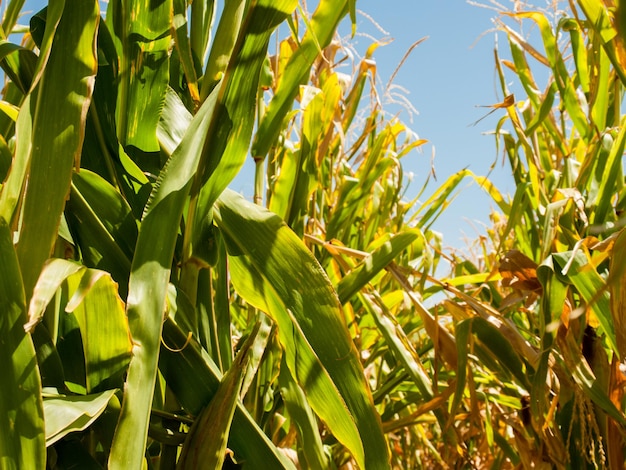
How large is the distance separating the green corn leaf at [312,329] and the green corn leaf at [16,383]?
0.48 ft

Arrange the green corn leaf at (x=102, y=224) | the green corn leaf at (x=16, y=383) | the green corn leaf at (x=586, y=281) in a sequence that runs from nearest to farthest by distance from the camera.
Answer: the green corn leaf at (x=16, y=383), the green corn leaf at (x=102, y=224), the green corn leaf at (x=586, y=281)

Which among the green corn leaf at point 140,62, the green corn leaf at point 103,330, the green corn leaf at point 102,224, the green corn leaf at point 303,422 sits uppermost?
the green corn leaf at point 140,62

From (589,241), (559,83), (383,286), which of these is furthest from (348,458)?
(559,83)

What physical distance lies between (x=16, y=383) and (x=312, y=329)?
0.56 ft

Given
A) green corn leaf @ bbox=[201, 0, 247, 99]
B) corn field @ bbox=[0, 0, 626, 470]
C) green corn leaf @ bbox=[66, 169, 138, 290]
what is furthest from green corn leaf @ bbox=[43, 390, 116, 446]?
green corn leaf @ bbox=[201, 0, 247, 99]

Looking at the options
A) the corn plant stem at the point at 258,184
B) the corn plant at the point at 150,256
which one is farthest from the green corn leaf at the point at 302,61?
the corn plant stem at the point at 258,184

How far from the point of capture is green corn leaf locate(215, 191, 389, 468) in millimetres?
390

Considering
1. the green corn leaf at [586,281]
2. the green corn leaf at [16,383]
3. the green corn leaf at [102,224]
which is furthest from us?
the green corn leaf at [586,281]

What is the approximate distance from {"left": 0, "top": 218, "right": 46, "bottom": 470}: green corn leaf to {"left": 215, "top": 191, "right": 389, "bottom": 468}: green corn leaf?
0.48 feet

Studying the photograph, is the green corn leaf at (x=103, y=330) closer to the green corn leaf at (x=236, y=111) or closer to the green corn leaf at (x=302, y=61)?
the green corn leaf at (x=236, y=111)

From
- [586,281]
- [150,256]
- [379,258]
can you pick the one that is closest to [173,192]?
[150,256]

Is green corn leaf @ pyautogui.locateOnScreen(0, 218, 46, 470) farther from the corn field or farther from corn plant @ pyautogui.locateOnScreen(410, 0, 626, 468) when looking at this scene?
corn plant @ pyautogui.locateOnScreen(410, 0, 626, 468)

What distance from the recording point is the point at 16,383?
0.30 m

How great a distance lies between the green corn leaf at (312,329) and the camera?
0.39 m
